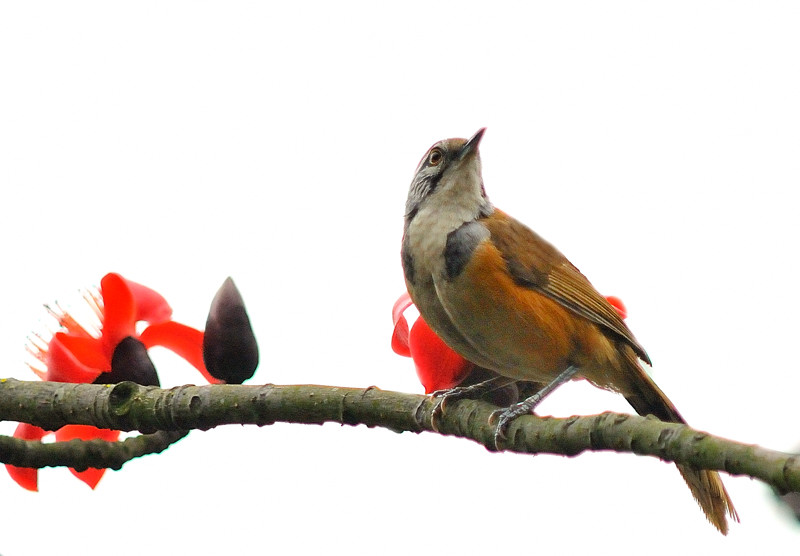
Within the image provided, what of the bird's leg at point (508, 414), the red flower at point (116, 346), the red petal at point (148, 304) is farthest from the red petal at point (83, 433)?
the bird's leg at point (508, 414)

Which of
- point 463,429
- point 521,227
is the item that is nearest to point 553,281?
point 521,227

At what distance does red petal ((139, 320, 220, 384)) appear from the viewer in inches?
119

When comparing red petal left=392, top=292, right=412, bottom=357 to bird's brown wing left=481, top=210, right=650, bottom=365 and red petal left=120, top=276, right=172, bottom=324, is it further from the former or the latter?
red petal left=120, top=276, right=172, bottom=324

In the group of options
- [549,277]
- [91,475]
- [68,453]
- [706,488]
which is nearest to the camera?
[706,488]

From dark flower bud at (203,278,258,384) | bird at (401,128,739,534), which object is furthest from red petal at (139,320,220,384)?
bird at (401,128,739,534)

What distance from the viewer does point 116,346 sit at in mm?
2977

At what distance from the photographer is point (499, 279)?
321cm

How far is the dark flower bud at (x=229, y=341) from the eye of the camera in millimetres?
2752

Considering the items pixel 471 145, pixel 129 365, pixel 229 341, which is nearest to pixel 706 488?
pixel 229 341

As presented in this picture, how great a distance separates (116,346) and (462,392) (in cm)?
117

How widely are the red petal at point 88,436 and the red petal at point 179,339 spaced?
323 mm

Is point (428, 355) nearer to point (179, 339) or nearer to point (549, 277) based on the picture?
point (549, 277)

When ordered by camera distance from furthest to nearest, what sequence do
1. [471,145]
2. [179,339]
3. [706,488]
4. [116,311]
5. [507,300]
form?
[471,145]
[507,300]
[179,339]
[116,311]
[706,488]

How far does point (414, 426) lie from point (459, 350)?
0.56m
